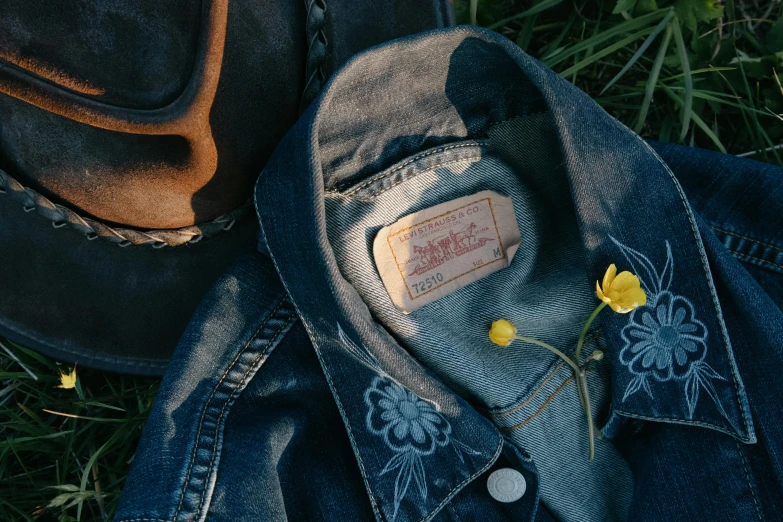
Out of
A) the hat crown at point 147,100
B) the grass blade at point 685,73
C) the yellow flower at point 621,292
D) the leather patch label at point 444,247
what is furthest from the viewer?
the grass blade at point 685,73

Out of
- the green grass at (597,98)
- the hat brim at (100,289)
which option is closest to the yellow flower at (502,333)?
the hat brim at (100,289)

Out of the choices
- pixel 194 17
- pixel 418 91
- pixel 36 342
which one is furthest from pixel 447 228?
pixel 36 342

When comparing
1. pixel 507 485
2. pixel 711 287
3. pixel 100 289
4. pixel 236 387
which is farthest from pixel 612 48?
pixel 100 289

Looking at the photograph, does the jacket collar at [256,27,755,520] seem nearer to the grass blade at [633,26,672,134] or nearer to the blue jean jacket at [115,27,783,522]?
the blue jean jacket at [115,27,783,522]

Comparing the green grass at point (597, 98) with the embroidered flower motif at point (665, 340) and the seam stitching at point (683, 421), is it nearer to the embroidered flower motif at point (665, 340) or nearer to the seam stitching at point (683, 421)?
the embroidered flower motif at point (665, 340)

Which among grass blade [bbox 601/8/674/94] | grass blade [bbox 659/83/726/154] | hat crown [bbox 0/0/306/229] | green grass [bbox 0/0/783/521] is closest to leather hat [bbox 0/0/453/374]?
hat crown [bbox 0/0/306/229]

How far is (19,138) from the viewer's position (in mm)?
954

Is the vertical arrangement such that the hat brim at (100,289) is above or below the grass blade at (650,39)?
above

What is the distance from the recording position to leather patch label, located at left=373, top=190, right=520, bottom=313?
105cm

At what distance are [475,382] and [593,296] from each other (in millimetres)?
272

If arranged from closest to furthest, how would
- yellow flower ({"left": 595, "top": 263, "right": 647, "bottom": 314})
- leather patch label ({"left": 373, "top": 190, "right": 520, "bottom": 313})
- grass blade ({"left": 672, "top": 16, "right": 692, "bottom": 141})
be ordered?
1. yellow flower ({"left": 595, "top": 263, "right": 647, "bottom": 314})
2. leather patch label ({"left": 373, "top": 190, "right": 520, "bottom": 313})
3. grass blade ({"left": 672, "top": 16, "right": 692, "bottom": 141})

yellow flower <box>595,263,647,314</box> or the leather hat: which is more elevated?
the leather hat

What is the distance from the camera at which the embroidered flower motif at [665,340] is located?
3.50 feet

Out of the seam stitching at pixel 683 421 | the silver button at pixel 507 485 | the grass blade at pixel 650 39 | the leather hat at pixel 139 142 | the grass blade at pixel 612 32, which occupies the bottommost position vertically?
the seam stitching at pixel 683 421
